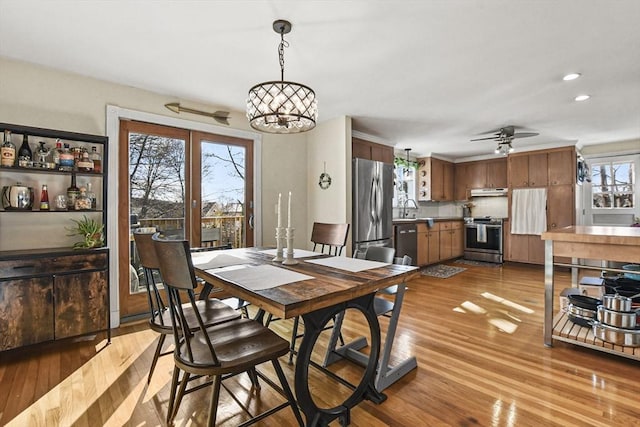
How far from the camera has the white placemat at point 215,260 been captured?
6.30ft

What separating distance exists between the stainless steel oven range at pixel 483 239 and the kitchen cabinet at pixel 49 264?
6.31m

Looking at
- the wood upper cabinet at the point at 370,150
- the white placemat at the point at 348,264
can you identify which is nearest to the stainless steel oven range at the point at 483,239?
the wood upper cabinet at the point at 370,150

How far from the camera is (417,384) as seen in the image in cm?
194

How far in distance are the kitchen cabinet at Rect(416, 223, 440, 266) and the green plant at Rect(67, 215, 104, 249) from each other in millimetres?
4611

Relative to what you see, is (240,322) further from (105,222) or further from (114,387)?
(105,222)

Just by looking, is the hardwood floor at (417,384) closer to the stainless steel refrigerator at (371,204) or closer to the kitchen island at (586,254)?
the kitchen island at (586,254)

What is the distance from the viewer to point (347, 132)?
4.02 meters

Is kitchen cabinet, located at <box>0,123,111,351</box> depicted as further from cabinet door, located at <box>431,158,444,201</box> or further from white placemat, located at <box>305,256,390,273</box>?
cabinet door, located at <box>431,158,444,201</box>

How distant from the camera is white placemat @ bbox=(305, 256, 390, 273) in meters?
1.87

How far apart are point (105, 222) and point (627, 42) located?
14.8ft

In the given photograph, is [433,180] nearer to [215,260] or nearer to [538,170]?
[538,170]

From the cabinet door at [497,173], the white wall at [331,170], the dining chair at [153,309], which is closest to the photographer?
the dining chair at [153,309]

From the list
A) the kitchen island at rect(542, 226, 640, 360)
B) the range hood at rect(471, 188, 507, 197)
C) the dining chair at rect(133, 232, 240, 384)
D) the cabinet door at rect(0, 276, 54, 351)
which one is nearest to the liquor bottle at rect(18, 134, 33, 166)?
the cabinet door at rect(0, 276, 54, 351)

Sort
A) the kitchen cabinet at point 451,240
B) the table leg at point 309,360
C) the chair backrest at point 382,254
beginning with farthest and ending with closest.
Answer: the kitchen cabinet at point 451,240 → the chair backrest at point 382,254 → the table leg at point 309,360
